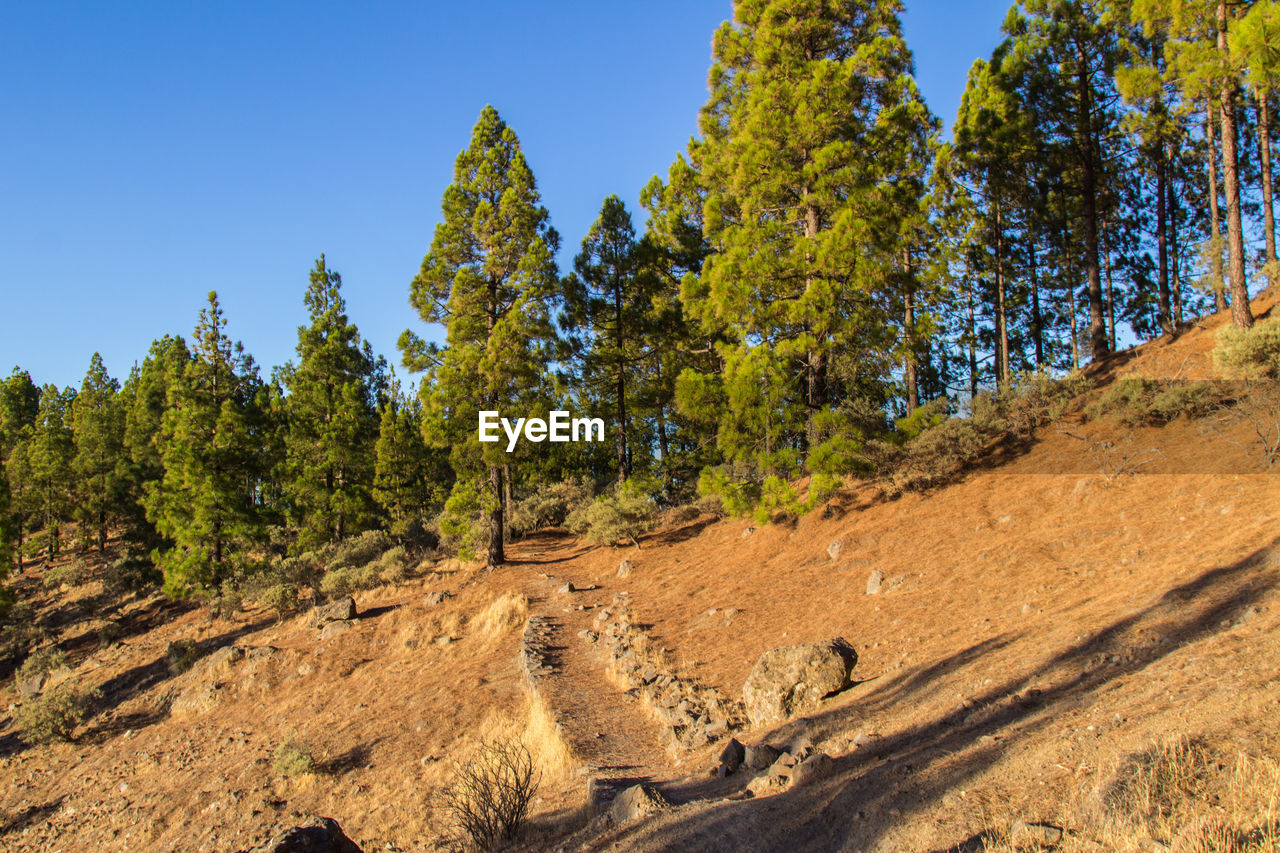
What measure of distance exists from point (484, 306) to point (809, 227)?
10198 millimetres

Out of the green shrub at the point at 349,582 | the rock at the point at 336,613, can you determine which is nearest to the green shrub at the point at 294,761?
the rock at the point at 336,613

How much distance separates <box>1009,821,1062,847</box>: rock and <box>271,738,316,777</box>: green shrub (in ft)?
33.9

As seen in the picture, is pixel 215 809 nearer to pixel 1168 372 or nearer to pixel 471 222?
pixel 471 222

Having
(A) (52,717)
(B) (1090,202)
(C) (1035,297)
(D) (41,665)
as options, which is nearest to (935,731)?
(A) (52,717)

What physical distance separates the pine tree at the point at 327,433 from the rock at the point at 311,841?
2216 centimetres

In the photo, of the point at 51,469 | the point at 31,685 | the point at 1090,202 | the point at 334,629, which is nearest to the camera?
the point at 334,629

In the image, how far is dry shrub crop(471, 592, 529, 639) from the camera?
52.6 ft

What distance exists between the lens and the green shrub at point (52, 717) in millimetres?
15578

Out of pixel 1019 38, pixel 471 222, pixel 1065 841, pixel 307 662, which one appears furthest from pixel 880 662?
pixel 1019 38

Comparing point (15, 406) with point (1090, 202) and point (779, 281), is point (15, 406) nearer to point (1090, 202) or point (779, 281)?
point (779, 281)

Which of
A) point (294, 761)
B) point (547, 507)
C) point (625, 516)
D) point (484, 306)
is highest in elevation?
point (484, 306)

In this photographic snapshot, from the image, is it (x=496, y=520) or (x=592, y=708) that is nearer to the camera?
(x=592, y=708)

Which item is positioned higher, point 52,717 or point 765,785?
point 765,785

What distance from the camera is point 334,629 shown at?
58.0ft
